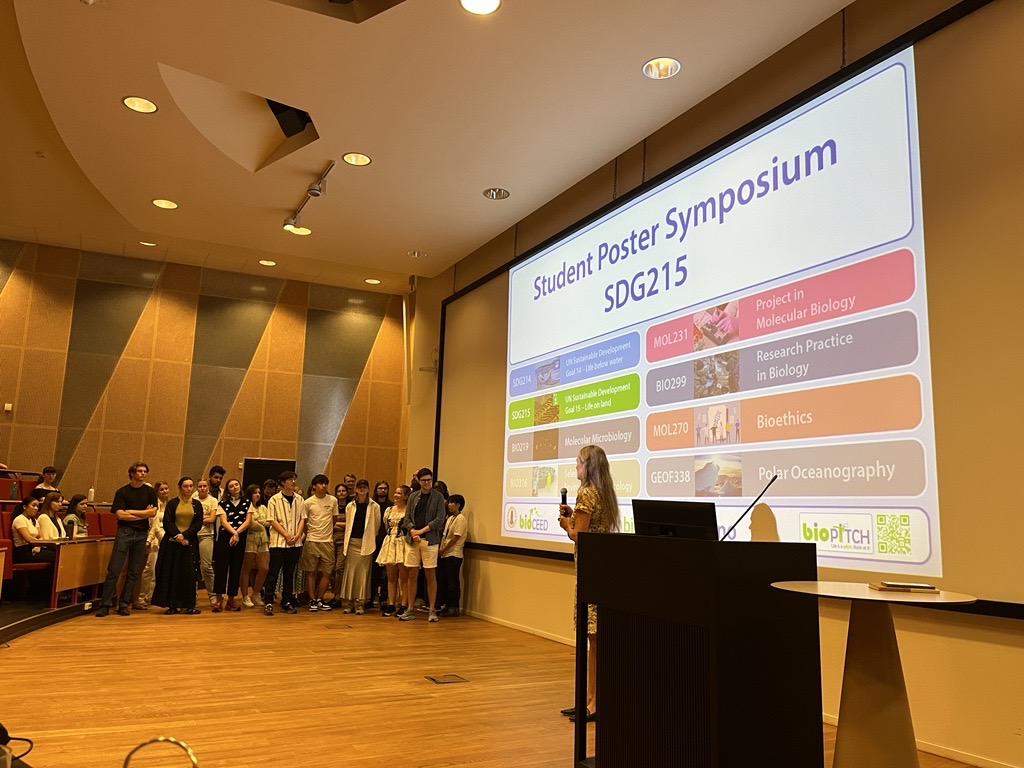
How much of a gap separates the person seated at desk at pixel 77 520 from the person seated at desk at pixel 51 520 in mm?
82

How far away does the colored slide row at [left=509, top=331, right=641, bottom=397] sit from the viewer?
5934 millimetres

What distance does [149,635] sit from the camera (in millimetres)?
6438

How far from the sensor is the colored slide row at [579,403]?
5.89 m

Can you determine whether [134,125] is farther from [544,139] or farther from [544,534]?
[544,534]

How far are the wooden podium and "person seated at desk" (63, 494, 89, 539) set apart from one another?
6.78 meters

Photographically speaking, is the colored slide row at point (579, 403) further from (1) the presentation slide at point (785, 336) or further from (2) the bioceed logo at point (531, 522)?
(2) the bioceed logo at point (531, 522)

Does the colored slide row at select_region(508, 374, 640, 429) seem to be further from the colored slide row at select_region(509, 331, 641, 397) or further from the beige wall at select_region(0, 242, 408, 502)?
the beige wall at select_region(0, 242, 408, 502)

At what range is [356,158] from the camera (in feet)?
21.1

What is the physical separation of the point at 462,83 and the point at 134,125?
2.74m

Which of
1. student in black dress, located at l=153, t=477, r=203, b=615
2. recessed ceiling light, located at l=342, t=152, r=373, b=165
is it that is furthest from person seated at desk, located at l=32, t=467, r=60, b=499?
recessed ceiling light, located at l=342, t=152, r=373, b=165

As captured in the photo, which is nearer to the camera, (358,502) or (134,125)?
(134,125)

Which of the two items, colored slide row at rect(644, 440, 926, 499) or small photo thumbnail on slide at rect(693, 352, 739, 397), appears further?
small photo thumbnail on slide at rect(693, 352, 739, 397)

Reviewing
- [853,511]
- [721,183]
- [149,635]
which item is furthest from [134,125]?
[853,511]

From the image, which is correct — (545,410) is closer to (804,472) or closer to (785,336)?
(785,336)
